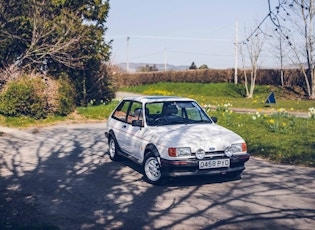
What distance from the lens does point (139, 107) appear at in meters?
8.82

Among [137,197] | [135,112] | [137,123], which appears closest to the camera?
[137,197]

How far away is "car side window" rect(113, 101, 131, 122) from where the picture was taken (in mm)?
9389

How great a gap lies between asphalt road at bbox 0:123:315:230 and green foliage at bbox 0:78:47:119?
26.9 feet

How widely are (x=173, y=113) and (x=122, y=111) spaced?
5.27 feet

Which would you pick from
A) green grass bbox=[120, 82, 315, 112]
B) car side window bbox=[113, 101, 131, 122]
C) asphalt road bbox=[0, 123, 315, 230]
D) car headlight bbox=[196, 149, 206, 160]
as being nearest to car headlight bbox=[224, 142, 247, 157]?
car headlight bbox=[196, 149, 206, 160]

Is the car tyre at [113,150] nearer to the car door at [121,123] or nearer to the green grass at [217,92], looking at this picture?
the car door at [121,123]

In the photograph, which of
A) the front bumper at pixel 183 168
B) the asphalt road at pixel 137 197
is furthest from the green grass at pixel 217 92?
the front bumper at pixel 183 168

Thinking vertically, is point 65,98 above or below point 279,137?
above

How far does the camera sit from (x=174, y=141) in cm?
710

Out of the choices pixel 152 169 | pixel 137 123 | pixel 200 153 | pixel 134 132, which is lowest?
pixel 152 169

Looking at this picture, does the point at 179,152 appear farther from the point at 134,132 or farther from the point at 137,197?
the point at 134,132

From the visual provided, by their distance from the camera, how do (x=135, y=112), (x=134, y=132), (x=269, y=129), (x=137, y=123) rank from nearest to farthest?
(x=137, y=123) < (x=134, y=132) < (x=135, y=112) < (x=269, y=129)

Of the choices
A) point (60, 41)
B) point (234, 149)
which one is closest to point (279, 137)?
point (234, 149)

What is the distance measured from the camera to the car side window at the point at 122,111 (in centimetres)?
939
